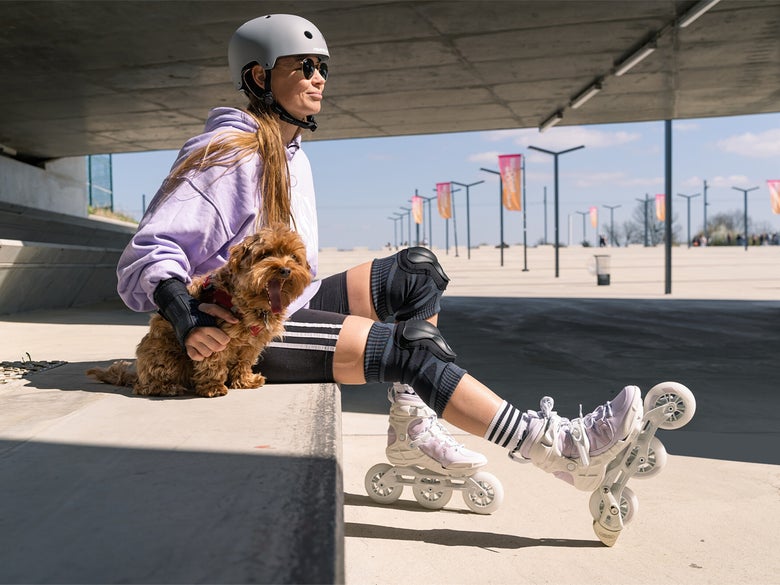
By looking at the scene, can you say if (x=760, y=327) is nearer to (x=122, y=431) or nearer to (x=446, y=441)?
(x=446, y=441)

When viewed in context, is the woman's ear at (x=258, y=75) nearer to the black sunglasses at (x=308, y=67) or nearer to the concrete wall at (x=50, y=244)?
the black sunglasses at (x=308, y=67)

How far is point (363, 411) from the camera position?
5324 mm

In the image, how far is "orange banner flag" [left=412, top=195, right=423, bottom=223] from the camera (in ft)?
249

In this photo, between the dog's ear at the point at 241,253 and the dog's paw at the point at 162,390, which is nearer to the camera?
the dog's ear at the point at 241,253

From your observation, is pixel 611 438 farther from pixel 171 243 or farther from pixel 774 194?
pixel 774 194

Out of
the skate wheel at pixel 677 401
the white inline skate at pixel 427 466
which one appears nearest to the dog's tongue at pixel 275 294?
Result: the white inline skate at pixel 427 466

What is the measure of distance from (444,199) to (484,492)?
5825cm

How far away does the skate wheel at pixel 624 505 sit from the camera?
2.74 meters

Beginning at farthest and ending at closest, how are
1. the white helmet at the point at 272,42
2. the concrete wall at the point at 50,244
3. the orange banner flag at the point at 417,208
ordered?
the orange banner flag at the point at 417,208 < the concrete wall at the point at 50,244 < the white helmet at the point at 272,42

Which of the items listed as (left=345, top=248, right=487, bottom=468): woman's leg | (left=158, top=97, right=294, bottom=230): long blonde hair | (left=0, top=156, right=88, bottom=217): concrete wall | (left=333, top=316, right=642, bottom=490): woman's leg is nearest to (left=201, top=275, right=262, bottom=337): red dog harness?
(left=158, top=97, right=294, bottom=230): long blonde hair

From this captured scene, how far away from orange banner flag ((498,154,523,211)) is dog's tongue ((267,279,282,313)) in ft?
110

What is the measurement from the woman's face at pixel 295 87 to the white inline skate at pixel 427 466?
124 centimetres

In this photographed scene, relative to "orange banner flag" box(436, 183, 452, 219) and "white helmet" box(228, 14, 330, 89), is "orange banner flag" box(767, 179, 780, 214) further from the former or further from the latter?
"white helmet" box(228, 14, 330, 89)

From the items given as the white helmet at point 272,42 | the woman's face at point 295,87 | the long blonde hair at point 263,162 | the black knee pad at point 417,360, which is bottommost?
the black knee pad at point 417,360
